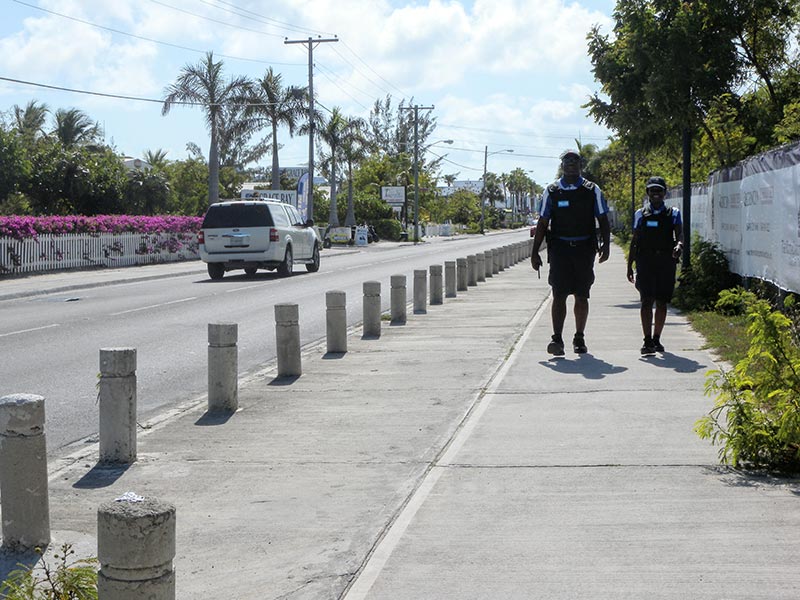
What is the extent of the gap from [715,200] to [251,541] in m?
15.6

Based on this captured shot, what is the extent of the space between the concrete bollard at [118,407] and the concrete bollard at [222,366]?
5.65 feet

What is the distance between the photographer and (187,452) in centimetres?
775

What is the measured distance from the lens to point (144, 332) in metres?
16.0

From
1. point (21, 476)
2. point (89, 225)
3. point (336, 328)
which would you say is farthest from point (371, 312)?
point (89, 225)

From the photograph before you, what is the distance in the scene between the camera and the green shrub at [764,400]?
21.9 ft

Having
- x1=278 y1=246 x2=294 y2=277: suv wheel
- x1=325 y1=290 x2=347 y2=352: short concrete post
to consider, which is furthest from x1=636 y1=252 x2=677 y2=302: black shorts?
x1=278 y1=246 x2=294 y2=277: suv wheel

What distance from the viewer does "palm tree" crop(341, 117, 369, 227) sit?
78375mm

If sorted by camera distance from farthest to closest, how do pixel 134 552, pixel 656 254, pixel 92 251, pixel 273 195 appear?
pixel 273 195
pixel 92 251
pixel 656 254
pixel 134 552

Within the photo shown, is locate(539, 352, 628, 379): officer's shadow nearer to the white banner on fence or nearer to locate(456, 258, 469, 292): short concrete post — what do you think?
the white banner on fence

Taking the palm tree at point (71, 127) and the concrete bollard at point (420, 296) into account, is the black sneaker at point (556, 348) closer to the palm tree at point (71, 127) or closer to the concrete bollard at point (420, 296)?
the concrete bollard at point (420, 296)

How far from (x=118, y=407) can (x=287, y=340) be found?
12.7ft

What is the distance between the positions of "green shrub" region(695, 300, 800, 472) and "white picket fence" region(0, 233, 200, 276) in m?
26.7

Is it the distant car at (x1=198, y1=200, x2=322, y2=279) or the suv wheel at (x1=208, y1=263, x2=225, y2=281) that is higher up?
the distant car at (x1=198, y1=200, x2=322, y2=279)

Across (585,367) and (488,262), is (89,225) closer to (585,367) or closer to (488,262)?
(488,262)
